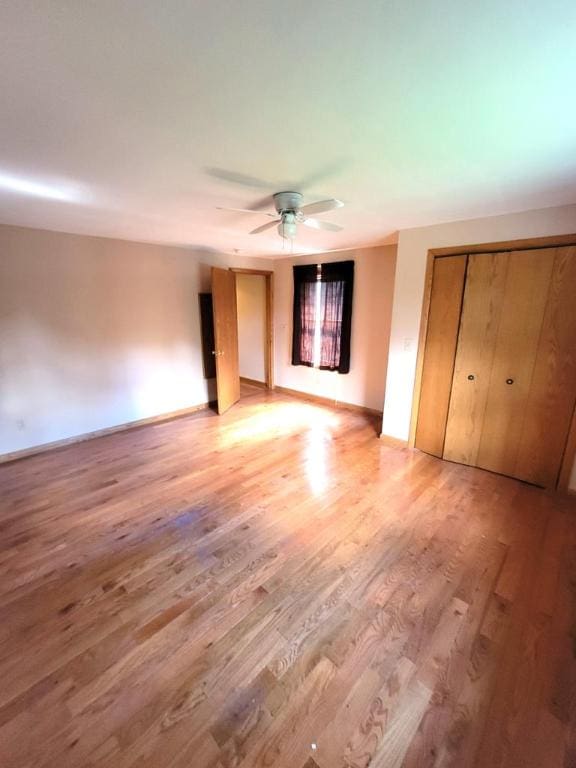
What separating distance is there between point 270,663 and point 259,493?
4.37 ft

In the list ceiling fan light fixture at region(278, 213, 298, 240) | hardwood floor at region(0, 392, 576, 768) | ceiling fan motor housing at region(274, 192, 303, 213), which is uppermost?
ceiling fan motor housing at region(274, 192, 303, 213)

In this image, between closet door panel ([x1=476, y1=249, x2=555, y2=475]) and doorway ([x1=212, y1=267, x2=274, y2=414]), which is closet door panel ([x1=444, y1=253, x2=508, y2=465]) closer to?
closet door panel ([x1=476, y1=249, x2=555, y2=475])

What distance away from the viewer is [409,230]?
3145 mm

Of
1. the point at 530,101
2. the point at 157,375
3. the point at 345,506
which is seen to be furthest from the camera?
the point at 157,375

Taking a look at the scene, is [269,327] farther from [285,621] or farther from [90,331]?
[285,621]

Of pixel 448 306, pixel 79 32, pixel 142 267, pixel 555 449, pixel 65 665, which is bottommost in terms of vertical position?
pixel 65 665

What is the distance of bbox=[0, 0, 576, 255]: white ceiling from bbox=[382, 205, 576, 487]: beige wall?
0.92 ft

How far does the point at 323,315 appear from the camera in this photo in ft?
16.0

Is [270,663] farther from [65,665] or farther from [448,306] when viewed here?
[448,306]

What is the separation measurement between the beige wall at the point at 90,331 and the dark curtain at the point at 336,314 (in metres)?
1.73

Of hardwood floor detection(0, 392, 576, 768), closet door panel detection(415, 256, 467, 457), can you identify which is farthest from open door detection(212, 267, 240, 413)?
closet door panel detection(415, 256, 467, 457)

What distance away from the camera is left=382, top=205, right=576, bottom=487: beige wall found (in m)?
2.51

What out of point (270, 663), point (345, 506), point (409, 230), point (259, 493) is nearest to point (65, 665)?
point (270, 663)

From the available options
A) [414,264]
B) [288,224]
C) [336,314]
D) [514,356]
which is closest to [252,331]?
[336,314]
